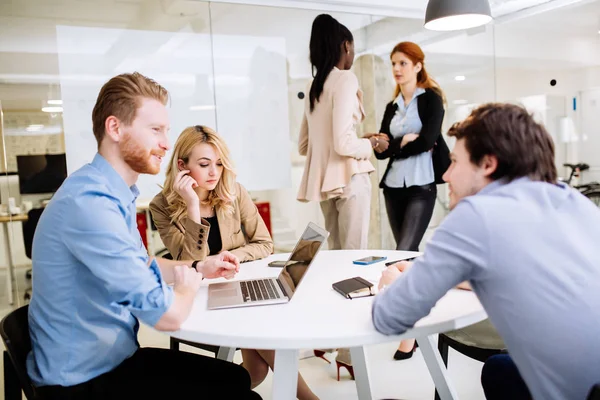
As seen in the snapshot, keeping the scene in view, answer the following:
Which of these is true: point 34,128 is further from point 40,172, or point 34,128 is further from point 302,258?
point 302,258

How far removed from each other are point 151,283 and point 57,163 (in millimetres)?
2561

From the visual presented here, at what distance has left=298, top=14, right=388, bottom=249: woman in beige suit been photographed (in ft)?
9.01

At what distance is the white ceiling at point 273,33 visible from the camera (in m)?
3.32

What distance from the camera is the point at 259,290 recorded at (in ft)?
5.19

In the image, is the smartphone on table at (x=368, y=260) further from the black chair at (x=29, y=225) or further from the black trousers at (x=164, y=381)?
the black chair at (x=29, y=225)

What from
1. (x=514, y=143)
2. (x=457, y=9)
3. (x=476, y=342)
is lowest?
(x=476, y=342)

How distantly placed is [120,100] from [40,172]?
7.64ft

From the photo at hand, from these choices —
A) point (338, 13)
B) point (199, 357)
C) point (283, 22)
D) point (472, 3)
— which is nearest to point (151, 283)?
point (199, 357)

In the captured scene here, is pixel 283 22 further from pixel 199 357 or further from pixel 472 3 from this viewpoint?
pixel 199 357

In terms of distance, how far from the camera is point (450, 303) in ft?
4.52

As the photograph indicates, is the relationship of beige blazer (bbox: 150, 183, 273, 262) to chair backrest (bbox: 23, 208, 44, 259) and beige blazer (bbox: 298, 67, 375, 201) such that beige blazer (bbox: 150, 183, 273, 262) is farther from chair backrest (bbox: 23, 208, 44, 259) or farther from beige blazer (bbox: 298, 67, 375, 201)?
chair backrest (bbox: 23, 208, 44, 259)

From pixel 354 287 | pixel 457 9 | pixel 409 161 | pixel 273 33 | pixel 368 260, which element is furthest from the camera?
pixel 273 33

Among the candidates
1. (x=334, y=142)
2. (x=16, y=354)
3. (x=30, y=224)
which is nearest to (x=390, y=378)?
(x=334, y=142)

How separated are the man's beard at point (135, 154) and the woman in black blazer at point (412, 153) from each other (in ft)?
Result: 6.31
